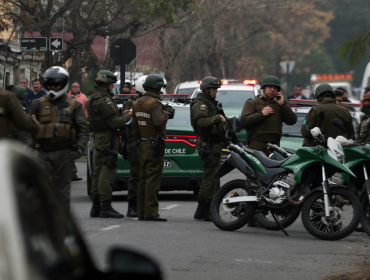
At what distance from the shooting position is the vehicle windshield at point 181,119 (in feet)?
37.4

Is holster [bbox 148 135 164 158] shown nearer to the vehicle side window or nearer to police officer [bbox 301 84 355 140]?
police officer [bbox 301 84 355 140]

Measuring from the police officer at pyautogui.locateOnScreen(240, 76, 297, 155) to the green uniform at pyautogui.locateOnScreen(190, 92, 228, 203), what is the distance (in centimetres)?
33

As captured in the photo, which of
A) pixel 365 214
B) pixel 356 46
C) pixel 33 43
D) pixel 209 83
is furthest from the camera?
pixel 33 43

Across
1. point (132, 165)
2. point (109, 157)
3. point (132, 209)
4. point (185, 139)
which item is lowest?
point (132, 209)

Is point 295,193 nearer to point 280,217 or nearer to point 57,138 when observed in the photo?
point 280,217

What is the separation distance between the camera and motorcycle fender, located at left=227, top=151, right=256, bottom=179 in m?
8.46

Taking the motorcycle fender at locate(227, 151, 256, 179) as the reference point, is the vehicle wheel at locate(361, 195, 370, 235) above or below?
below

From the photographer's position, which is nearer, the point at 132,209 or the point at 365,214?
the point at 365,214

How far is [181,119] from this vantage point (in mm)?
11602

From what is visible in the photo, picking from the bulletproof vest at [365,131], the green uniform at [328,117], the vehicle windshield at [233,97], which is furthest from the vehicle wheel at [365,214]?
the vehicle windshield at [233,97]

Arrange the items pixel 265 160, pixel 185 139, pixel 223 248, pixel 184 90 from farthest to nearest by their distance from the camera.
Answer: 1. pixel 184 90
2. pixel 185 139
3. pixel 265 160
4. pixel 223 248

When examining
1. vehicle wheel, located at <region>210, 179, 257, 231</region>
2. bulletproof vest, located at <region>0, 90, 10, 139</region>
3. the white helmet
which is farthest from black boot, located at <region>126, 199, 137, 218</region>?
bulletproof vest, located at <region>0, 90, 10, 139</region>

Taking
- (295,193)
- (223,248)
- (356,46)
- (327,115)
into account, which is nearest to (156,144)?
(295,193)

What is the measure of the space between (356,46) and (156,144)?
2773 millimetres
